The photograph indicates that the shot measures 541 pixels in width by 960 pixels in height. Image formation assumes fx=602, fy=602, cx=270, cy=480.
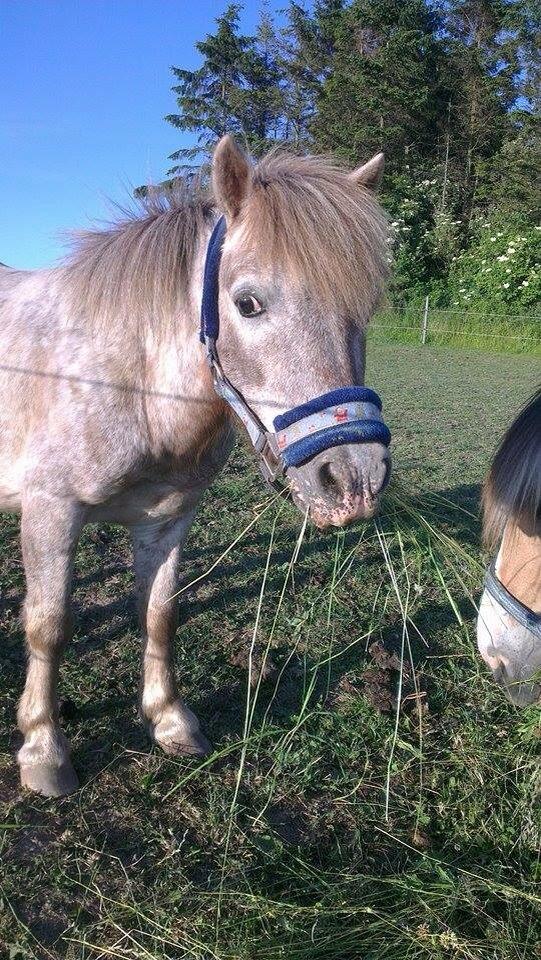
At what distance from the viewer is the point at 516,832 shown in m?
2.23

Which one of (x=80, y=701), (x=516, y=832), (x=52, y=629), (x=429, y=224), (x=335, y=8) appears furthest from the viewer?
(x=335, y=8)

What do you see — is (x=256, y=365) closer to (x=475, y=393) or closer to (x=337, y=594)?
(x=337, y=594)

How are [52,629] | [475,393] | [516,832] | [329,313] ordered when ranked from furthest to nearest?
1. [475,393]
2. [52,629]
3. [516,832]
4. [329,313]

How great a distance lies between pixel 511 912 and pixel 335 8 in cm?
4581

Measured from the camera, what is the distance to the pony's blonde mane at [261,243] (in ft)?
6.19

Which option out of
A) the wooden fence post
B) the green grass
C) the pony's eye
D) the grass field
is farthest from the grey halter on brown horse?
the wooden fence post

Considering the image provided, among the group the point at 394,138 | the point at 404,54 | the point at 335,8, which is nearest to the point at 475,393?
the point at 394,138

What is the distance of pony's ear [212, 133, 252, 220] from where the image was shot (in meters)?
1.90

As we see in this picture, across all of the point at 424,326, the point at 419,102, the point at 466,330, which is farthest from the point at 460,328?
the point at 419,102

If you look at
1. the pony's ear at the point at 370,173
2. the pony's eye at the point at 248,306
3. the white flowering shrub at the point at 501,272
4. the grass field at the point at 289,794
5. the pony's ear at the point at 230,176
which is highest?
A: the white flowering shrub at the point at 501,272

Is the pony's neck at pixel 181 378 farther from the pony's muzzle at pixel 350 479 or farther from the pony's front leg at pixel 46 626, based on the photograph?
A: the pony's muzzle at pixel 350 479

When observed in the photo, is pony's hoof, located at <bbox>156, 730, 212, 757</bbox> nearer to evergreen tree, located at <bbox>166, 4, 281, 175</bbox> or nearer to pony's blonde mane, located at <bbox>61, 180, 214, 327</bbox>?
pony's blonde mane, located at <bbox>61, 180, 214, 327</bbox>

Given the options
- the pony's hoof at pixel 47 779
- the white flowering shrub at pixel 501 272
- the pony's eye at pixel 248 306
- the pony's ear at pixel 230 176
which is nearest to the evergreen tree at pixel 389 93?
the white flowering shrub at pixel 501 272

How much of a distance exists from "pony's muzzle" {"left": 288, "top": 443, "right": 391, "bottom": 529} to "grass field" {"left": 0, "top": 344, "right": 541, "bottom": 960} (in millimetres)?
245
